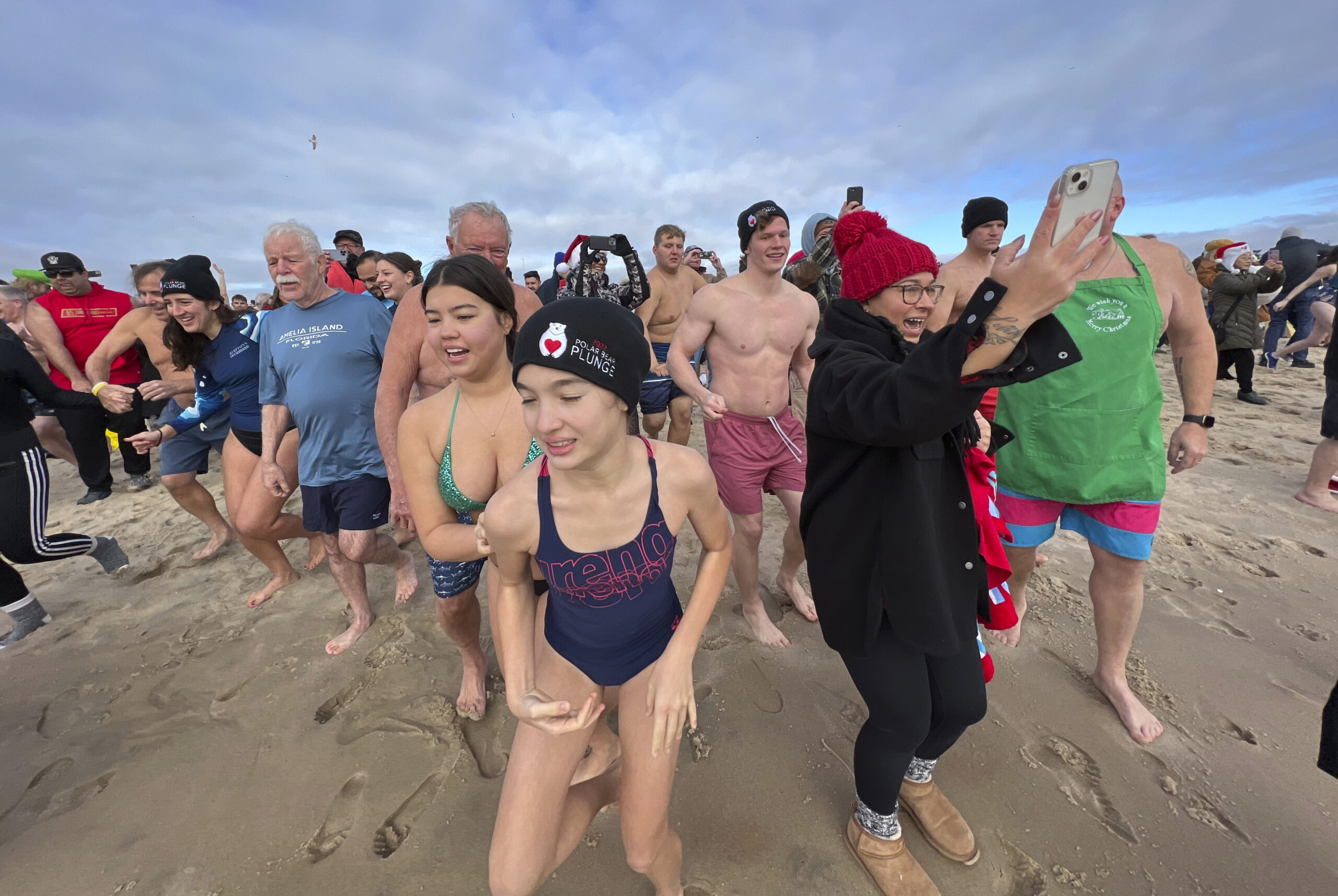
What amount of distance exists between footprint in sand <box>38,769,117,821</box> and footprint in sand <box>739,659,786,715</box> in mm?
2996

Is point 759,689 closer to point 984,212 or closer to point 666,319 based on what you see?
point 984,212

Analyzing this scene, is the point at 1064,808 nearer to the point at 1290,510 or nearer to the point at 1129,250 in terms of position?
the point at 1129,250

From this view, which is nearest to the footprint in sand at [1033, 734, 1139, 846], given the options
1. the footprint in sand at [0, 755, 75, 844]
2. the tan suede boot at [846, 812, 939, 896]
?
the tan suede boot at [846, 812, 939, 896]

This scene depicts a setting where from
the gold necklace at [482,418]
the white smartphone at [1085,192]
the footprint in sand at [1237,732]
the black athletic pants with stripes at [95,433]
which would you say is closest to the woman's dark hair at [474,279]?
the gold necklace at [482,418]

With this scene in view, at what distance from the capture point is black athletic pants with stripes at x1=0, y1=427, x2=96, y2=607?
326 cm

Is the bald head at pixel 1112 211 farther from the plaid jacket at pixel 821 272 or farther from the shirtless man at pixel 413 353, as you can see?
the plaid jacket at pixel 821 272

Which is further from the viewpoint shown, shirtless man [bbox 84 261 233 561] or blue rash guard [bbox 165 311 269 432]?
shirtless man [bbox 84 261 233 561]

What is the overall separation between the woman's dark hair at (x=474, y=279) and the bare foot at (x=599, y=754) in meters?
1.68

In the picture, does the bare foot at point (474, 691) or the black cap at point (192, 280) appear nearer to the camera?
the bare foot at point (474, 691)

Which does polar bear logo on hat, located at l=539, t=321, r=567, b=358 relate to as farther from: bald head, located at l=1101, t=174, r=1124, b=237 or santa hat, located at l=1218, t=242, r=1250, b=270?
santa hat, located at l=1218, t=242, r=1250, b=270

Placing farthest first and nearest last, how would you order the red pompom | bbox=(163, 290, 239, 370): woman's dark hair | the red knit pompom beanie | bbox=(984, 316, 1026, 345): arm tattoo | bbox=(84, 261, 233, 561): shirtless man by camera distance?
bbox=(84, 261, 233, 561): shirtless man → bbox=(163, 290, 239, 370): woman's dark hair → the red pompom → the red knit pompom beanie → bbox=(984, 316, 1026, 345): arm tattoo

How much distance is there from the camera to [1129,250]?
7.14ft

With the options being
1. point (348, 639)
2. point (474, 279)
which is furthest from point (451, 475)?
point (348, 639)

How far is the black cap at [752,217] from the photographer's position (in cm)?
304
